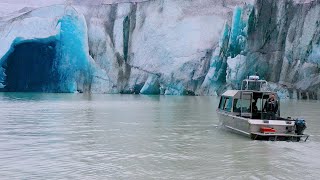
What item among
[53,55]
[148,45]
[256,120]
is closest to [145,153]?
[256,120]

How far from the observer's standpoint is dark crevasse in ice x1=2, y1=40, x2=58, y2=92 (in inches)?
2029

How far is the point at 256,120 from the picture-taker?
48.1 ft

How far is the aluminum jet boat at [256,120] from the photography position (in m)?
14.5

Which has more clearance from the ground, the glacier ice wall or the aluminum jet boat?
the glacier ice wall

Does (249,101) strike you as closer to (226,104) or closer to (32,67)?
(226,104)

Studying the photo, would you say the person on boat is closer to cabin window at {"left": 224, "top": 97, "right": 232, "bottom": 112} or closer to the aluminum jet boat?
the aluminum jet boat

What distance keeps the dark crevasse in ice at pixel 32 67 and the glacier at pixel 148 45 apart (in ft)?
0.36

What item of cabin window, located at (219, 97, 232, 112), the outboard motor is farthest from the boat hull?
cabin window, located at (219, 97, 232, 112)

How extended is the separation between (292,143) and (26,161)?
7.88 m

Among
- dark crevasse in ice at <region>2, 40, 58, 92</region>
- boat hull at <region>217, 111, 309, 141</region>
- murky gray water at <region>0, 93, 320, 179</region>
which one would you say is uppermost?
dark crevasse in ice at <region>2, 40, 58, 92</region>

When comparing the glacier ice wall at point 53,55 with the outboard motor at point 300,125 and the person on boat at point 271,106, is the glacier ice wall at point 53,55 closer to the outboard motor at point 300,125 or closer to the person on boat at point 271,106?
the person on boat at point 271,106

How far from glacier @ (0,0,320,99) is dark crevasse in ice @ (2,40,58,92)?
0.11 metres

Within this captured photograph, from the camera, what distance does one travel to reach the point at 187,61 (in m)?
50.3

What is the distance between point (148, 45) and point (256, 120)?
1507 inches
